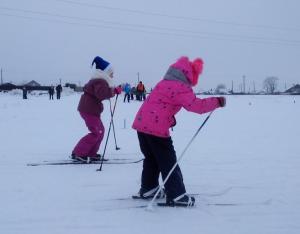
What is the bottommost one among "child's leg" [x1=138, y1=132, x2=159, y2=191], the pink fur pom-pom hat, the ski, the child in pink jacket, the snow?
the snow

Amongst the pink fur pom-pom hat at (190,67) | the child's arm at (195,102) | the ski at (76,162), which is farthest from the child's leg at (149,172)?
the ski at (76,162)

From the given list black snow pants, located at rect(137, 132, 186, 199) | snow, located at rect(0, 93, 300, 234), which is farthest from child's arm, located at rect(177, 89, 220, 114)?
snow, located at rect(0, 93, 300, 234)

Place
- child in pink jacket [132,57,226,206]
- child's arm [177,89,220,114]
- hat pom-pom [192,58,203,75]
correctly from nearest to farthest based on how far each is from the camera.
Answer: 1. child's arm [177,89,220,114]
2. child in pink jacket [132,57,226,206]
3. hat pom-pom [192,58,203,75]

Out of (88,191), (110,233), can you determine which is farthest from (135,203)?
(110,233)

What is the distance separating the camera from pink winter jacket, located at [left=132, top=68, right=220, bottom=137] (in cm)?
467

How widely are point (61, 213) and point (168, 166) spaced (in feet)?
3.93

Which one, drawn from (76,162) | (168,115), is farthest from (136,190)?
(76,162)

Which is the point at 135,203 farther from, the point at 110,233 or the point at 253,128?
the point at 253,128

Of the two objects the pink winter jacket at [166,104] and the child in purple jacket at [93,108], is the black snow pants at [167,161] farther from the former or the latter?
the child in purple jacket at [93,108]

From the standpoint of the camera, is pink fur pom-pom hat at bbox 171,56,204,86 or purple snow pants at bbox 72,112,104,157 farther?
purple snow pants at bbox 72,112,104,157

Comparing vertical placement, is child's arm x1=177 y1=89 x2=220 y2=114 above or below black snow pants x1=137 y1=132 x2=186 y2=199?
above

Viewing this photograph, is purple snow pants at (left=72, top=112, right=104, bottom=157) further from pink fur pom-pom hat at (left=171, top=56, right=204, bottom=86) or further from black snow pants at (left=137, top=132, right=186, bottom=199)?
pink fur pom-pom hat at (left=171, top=56, right=204, bottom=86)

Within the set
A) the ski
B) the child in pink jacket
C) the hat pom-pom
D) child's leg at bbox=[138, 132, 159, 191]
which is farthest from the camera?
the ski

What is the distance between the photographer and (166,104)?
15.8 ft
